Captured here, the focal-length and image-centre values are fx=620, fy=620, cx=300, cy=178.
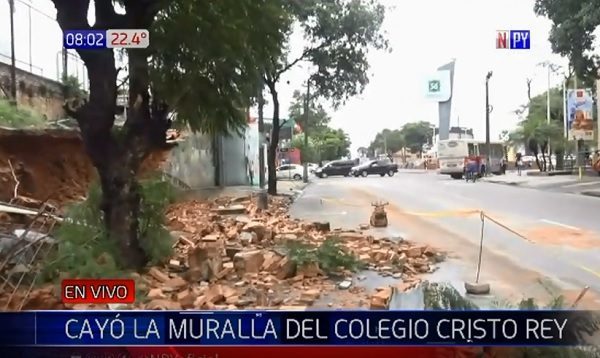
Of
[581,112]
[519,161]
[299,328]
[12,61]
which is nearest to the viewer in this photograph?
[299,328]

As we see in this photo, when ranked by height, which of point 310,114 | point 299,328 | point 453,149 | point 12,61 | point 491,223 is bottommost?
point 299,328

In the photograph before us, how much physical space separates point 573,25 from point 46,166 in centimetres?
141

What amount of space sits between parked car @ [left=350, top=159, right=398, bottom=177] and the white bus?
0.51 ft

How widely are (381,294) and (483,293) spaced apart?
0.25 meters

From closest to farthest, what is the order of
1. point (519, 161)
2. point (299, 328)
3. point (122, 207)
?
point (299, 328) → point (122, 207) → point (519, 161)

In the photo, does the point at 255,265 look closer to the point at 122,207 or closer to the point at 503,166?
the point at 122,207

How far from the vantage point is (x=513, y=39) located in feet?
5.21

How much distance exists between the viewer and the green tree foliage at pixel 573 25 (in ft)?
4.99

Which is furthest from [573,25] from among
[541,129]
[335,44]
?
[335,44]

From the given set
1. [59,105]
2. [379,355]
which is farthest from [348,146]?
[59,105]

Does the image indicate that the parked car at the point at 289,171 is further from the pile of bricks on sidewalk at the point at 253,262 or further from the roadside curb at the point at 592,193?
the roadside curb at the point at 592,193

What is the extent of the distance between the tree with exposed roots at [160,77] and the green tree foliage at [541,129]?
0.78m

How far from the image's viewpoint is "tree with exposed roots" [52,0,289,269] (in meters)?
1.57

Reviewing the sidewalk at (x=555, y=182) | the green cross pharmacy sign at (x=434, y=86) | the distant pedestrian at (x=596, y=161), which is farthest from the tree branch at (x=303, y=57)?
the distant pedestrian at (x=596, y=161)
